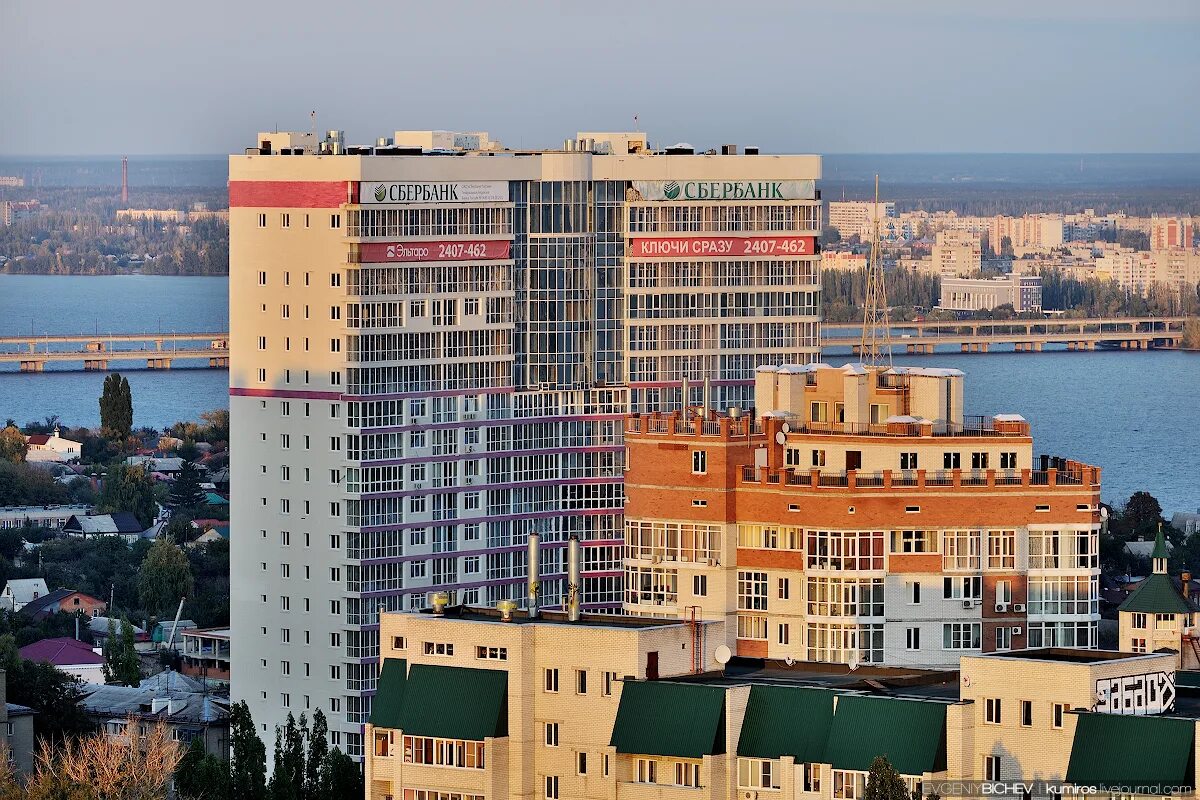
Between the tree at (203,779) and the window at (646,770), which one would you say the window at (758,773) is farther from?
the tree at (203,779)

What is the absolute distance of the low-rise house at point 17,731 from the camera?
84.9 meters

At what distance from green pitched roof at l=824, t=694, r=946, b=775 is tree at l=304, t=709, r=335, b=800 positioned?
71.5ft

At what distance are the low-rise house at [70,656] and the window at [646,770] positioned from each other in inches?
1912

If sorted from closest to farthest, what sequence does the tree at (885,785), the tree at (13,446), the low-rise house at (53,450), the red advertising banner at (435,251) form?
1. the tree at (885,785)
2. the red advertising banner at (435,251)
3. the tree at (13,446)
4. the low-rise house at (53,450)

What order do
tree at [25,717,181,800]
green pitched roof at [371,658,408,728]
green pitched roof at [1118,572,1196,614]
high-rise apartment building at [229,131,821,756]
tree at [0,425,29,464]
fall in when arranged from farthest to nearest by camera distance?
tree at [0,425,29,464] → high-rise apartment building at [229,131,821,756] → green pitched roof at [1118,572,1196,614] → tree at [25,717,181,800] → green pitched roof at [371,658,408,728]

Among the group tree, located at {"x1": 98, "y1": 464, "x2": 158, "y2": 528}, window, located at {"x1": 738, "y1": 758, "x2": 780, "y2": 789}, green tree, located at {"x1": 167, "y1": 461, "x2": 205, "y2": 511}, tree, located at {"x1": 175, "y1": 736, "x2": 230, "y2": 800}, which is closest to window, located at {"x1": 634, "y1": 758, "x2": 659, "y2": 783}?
window, located at {"x1": 738, "y1": 758, "x2": 780, "y2": 789}

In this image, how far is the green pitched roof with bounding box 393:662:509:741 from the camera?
2517 inches

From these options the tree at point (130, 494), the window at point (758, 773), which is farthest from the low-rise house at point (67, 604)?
the window at point (758, 773)

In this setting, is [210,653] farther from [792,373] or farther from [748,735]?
[748,735]

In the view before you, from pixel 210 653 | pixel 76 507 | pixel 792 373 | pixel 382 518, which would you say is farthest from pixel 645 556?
pixel 76 507

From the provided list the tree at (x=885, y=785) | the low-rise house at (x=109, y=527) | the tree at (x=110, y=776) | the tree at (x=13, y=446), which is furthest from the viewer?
the tree at (x=13, y=446)

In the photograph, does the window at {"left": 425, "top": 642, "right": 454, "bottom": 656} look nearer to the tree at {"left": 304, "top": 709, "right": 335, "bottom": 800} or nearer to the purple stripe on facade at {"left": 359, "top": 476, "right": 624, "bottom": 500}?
Answer: the tree at {"left": 304, "top": 709, "right": 335, "bottom": 800}

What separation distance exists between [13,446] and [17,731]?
102576mm

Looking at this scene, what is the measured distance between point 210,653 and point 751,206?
2189cm
